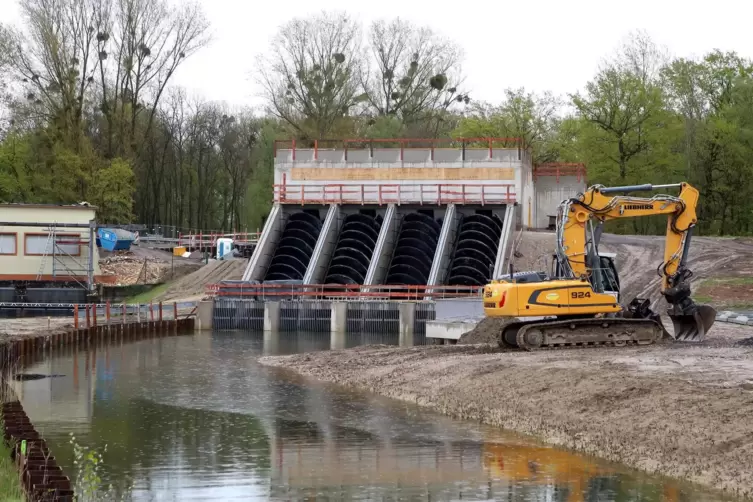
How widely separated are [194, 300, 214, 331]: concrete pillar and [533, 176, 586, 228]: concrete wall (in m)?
21.3

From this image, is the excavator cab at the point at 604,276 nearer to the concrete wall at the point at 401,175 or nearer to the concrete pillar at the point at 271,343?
the concrete pillar at the point at 271,343

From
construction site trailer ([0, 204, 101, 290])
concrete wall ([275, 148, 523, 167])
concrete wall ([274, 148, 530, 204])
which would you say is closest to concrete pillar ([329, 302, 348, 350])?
concrete wall ([274, 148, 530, 204])

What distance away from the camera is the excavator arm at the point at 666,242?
28.9m

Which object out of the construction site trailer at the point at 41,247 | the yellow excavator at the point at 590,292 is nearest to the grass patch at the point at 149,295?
the construction site trailer at the point at 41,247

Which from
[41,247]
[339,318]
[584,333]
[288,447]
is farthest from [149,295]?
[288,447]

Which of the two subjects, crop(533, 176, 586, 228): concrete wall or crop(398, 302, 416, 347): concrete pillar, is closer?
crop(398, 302, 416, 347): concrete pillar

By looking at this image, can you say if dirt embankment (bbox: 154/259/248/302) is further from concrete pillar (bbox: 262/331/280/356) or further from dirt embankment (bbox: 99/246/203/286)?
concrete pillar (bbox: 262/331/280/356)

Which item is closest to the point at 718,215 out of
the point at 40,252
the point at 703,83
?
the point at 703,83

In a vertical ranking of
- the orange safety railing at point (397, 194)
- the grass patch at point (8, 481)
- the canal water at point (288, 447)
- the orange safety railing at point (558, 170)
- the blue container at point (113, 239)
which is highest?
the orange safety railing at point (558, 170)

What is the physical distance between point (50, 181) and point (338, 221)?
30.2 m

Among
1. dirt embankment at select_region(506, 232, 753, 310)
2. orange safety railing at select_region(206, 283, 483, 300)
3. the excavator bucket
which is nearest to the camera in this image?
the excavator bucket

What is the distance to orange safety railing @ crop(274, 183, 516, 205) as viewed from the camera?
179ft

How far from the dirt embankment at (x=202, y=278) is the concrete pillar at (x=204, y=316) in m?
7.36

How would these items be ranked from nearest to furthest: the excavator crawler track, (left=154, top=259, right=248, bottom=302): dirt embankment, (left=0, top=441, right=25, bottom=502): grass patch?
(left=0, top=441, right=25, bottom=502): grass patch
the excavator crawler track
(left=154, top=259, right=248, bottom=302): dirt embankment
